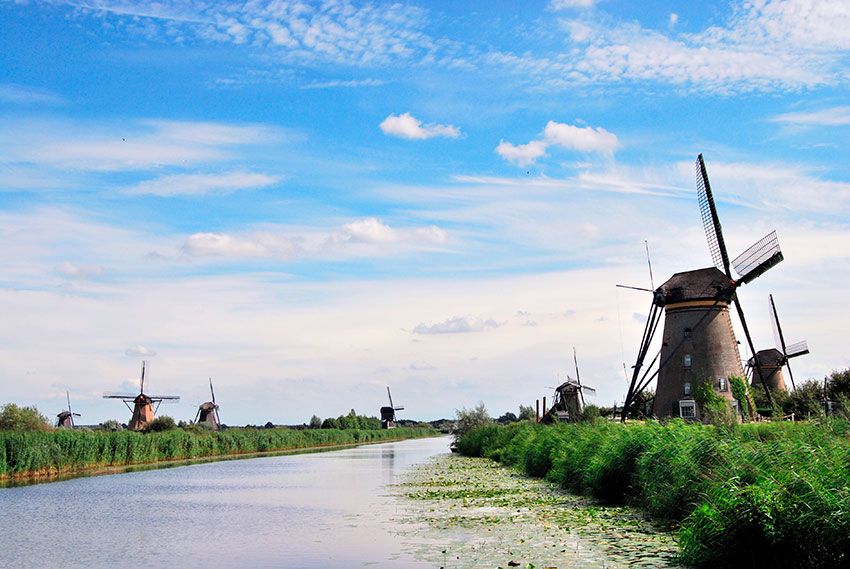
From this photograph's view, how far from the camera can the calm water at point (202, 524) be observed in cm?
1457

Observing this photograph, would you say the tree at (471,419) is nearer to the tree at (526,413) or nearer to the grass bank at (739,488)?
the tree at (526,413)

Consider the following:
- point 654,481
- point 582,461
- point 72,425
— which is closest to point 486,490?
point 582,461

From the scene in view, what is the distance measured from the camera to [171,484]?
3394 cm

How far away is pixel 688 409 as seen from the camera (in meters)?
39.3

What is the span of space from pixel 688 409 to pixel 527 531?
25875 millimetres

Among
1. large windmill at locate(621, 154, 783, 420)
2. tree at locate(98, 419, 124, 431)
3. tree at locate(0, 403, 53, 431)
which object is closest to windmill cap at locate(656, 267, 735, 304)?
large windmill at locate(621, 154, 783, 420)

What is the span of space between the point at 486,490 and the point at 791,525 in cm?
1563

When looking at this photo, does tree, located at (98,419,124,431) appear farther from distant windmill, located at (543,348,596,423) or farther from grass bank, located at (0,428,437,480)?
distant windmill, located at (543,348,596,423)

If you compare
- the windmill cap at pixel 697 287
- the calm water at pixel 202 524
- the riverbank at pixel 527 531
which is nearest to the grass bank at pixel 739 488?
the riverbank at pixel 527 531

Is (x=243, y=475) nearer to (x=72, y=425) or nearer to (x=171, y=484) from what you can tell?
(x=171, y=484)

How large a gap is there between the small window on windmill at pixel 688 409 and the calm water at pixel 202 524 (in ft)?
48.5

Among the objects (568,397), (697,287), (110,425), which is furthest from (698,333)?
(110,425)

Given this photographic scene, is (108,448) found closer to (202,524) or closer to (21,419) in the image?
(21,419)

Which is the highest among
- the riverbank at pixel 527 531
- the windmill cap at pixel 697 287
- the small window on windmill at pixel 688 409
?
the windmill cap at pixel 697 287
